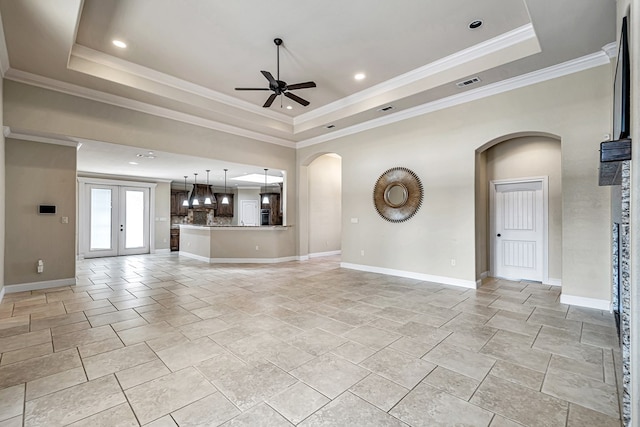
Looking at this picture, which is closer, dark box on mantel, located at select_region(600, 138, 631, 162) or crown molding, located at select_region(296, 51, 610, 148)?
dark box on mantel, located at select_region(600, 138, 631, 162)

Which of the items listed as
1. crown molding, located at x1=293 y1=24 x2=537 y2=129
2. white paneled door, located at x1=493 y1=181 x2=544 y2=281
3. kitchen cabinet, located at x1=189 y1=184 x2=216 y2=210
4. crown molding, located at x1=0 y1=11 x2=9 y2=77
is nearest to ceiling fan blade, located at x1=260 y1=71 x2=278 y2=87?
crown molding, located at x1=293 y1=24 x2=537 y2=129

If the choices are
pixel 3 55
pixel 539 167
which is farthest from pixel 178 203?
pixel 539 167

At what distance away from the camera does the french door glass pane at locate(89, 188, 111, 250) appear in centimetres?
920

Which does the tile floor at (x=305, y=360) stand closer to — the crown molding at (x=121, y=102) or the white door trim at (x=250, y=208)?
the crown molding at (x=121, y=102)

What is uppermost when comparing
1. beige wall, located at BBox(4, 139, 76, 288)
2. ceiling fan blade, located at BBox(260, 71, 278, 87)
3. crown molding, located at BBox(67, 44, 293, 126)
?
crown molding, located at BBox(67, 44, 293, 126)

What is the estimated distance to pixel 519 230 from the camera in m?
5.66

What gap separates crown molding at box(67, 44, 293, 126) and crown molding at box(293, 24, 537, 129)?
1.58 meters

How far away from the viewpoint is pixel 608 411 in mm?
1879

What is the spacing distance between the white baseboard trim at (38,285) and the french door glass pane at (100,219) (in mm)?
4633

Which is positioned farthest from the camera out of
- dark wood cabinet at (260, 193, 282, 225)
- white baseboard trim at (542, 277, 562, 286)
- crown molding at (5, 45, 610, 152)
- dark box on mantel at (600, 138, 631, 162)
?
dark wood cabinet at (260, 193, 282, 225)

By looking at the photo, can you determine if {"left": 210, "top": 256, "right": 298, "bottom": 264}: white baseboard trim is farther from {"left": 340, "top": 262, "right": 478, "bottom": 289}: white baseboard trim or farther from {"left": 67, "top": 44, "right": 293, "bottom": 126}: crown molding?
{"left": 67, "top": 44, "right": 293, "bottom": 126}: crown molding

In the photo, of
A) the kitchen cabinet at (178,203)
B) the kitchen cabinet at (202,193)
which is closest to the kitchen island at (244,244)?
the kitchen cabinet at (202,193)

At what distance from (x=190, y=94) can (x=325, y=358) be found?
5.14m

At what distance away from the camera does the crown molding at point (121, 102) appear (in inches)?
170
